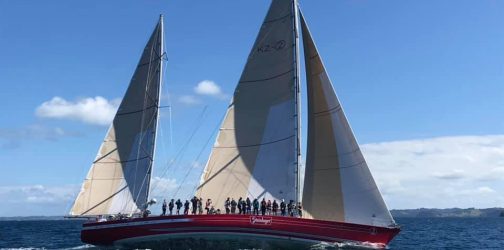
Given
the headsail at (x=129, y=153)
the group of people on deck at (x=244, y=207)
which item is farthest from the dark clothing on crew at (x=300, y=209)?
the headsail at (x=129, y=153)

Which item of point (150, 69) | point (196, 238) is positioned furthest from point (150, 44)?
point (196, 238)

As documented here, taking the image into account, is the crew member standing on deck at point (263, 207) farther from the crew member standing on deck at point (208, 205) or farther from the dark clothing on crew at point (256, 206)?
the crew member standing on deck at point (208, 205)

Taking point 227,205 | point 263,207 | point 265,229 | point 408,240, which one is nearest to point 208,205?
point 227,205

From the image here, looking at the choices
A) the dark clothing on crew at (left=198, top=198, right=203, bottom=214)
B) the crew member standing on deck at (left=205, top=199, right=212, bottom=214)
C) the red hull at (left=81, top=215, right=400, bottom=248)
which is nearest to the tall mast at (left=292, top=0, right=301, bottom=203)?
the red hull at (left=81, top=215, right=400, bottom=248)

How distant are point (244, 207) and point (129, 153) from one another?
9776 millimetres

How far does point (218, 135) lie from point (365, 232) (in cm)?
1026

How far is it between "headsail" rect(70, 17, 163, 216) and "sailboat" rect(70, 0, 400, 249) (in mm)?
65

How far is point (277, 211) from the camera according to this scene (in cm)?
3231

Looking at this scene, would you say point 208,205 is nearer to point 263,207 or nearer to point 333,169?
point 263,207

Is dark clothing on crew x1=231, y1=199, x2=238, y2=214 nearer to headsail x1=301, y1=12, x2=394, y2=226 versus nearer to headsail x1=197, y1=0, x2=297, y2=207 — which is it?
headsail x1=197, y1=0, x2=297, y2=207

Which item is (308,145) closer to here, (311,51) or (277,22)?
(311,51)

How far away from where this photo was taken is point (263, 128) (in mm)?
34125

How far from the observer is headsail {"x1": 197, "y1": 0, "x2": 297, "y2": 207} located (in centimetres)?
3319

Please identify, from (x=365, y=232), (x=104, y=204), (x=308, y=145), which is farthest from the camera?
(x=104, y=204)
